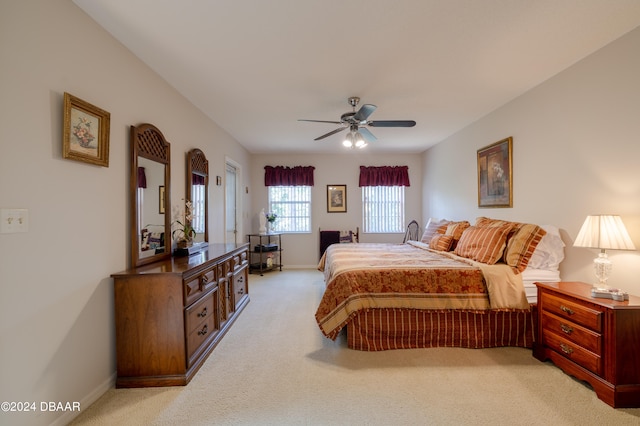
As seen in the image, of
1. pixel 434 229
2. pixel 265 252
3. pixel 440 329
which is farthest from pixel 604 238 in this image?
pixel 265 252

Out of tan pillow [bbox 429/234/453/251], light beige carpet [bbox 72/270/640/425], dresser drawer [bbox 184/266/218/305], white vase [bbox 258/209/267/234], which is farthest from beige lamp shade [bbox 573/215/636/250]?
white vase [bbox 258/209/267/234]

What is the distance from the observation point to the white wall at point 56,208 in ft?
4.60

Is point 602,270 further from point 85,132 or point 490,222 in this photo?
point 85,132

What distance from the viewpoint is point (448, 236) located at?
382cm

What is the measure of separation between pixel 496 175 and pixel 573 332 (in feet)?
6.99

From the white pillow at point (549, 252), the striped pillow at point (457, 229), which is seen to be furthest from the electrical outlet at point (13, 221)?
the striped pillow at point (457, 229)

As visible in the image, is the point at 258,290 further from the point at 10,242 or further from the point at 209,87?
the point at 10,242

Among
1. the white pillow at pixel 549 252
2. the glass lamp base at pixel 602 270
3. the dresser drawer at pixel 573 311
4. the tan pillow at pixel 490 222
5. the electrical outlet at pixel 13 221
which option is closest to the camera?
the electrical outlet at pixel 13 221

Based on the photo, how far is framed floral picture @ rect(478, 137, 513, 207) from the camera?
3.40 metres

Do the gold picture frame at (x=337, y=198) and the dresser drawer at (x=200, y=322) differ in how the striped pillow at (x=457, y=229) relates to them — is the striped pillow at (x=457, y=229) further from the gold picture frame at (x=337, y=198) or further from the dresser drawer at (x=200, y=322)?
the dresser drawer at (x=200, y=322)

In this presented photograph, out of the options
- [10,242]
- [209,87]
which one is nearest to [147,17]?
[209,87]

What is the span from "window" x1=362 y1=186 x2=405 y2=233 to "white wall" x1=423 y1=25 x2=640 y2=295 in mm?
2757

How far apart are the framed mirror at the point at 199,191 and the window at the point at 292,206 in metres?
2.62

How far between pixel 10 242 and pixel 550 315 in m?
3.51
